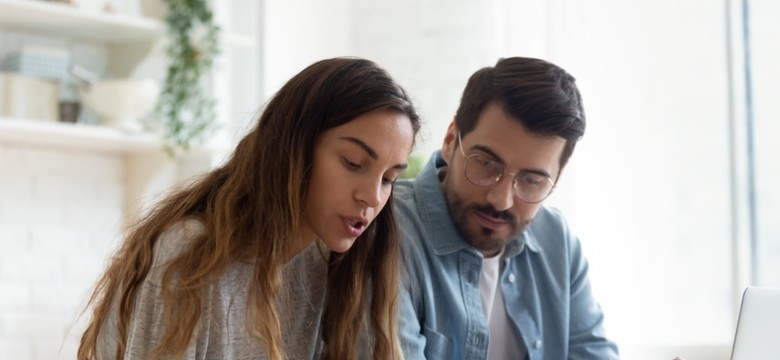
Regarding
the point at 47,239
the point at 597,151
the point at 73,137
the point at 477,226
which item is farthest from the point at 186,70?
the point at 477,226

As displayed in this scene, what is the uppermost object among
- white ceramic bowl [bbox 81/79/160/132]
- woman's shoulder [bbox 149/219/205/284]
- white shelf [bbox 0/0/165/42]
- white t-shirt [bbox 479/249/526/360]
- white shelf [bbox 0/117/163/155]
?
white shelf [bbox 0/0/165/42]

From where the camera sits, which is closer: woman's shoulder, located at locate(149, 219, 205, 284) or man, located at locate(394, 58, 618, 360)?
woman's shoulder, located at locate(149, 219, 205, 284)

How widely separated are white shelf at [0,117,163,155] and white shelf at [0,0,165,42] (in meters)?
0.26

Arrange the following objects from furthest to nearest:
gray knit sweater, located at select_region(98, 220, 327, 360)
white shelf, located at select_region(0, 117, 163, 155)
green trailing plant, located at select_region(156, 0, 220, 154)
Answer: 1. green trailing plant, located at select_region(156, 0, 220, 154)
2. white shelf, located at select_region(0, 117, 163, 155)
3. gray knit sweater, located at select_region(98, 220, 327, 360)

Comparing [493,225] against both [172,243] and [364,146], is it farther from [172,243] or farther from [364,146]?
[172,243]

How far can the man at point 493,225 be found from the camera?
1.74 meters

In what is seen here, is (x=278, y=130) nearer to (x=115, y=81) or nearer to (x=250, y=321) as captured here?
(x=250, y=321)

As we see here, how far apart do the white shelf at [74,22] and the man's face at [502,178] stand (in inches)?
46.7

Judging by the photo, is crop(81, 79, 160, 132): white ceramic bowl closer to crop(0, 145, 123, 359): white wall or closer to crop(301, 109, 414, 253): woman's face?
crop(0, 145, 123, 359): white wall

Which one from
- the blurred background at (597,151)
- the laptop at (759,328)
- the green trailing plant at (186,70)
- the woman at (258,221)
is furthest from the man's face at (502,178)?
the green trailing plant at (186,70)

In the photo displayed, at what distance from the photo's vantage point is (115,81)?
2609 millimetres

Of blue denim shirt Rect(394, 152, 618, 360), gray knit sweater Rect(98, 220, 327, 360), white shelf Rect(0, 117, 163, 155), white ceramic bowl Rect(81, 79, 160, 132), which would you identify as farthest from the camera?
white ceramic bowl Rect(81, 79, 160, 132)

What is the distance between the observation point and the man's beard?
1.77 metres

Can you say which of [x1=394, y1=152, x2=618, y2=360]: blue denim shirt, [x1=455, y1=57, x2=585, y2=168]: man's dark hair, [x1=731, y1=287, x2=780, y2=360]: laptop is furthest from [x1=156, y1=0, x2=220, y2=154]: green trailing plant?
[x1=731, y1=287, x2=780, y2=360]: laptop
